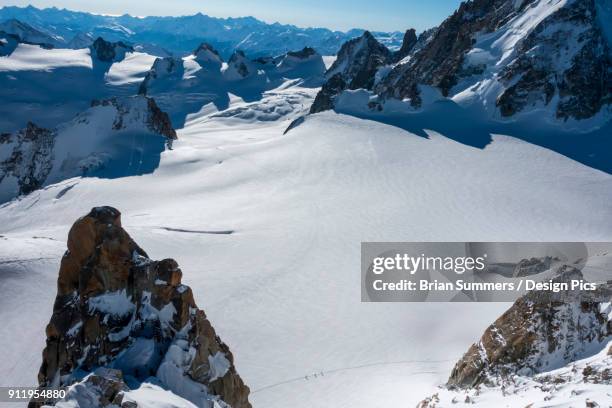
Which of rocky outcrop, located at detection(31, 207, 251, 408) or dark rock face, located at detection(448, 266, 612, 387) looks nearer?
rocky outcrop, located at detection(31, 207, 251, 408)

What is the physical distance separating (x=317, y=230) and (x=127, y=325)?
49.4ft

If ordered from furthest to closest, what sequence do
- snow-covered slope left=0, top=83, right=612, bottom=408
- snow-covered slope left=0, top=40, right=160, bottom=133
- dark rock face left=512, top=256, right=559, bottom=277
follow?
snow-covered slope left=0, top=40, right=160, bottom=133
dark rock face left=512, top=256, right=559, bottom=277
snow-covered slope left=0, top=83, right=612, bottom=408

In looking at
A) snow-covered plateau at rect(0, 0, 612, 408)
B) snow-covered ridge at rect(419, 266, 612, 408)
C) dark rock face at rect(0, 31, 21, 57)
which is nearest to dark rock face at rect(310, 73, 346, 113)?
snow-covered plateau at rect(0, 0, 612, 408)

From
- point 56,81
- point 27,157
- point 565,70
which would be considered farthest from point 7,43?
point 565,70

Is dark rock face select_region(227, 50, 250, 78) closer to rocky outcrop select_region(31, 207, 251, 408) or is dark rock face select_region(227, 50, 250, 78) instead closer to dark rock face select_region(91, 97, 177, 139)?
dark rock face select_region(91, 97, 177, 139)

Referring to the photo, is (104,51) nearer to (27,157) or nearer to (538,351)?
(27,157)

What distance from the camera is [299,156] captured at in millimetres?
37719

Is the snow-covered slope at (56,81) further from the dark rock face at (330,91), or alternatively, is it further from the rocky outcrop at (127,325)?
the rocky outcrop at (127,325)

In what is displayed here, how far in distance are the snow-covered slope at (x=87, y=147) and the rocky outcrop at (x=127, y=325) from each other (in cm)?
3106

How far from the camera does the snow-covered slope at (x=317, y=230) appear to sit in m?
15.5

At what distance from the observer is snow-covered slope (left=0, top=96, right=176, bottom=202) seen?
43031 mm

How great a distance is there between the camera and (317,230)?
979 inches

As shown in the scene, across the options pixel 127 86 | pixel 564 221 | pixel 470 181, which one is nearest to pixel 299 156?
pixel 470 181

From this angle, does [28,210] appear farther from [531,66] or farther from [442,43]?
[442,43]
